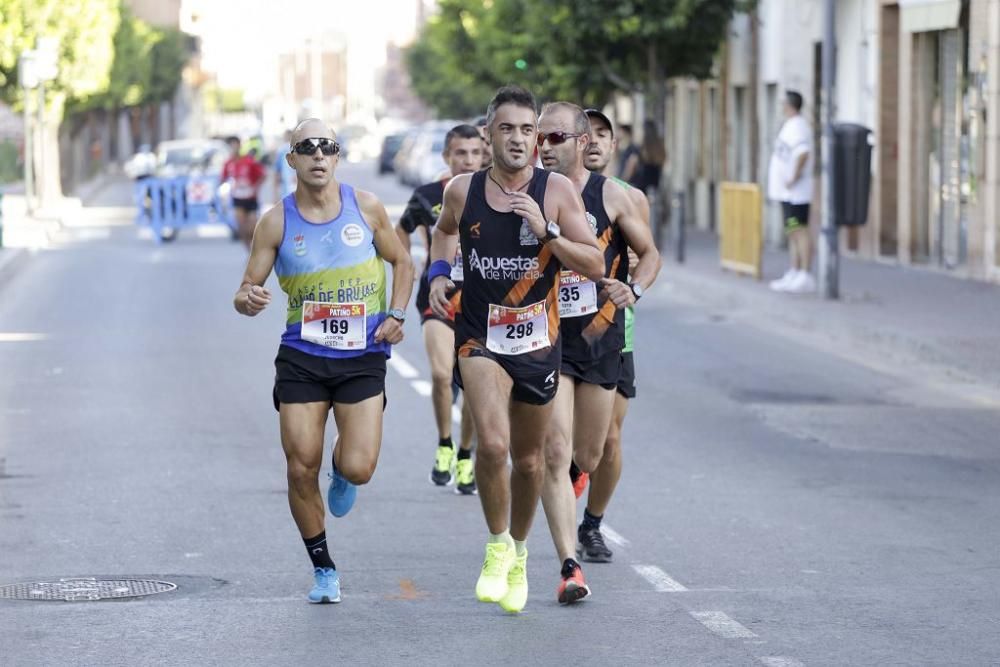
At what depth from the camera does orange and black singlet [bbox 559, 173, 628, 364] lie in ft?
26.7

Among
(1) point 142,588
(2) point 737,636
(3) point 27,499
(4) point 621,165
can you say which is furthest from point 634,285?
(4) point 621,165

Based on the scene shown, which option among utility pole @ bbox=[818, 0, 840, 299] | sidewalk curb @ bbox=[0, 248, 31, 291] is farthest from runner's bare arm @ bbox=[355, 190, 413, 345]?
sidewalk curb @ bbox=[0, 248, 31, 291]

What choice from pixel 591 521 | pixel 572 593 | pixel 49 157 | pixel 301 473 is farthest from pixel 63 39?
pixel 572 593

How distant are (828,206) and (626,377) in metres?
13.5

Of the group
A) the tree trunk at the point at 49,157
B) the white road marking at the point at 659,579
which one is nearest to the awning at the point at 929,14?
the white road marking at the point at 659,579

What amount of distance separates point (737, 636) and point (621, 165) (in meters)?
20.0

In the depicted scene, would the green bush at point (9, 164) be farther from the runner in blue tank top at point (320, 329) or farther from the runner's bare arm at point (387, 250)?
the runner in blue tank top at point (320, 329)

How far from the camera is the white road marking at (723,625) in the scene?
7301 mm

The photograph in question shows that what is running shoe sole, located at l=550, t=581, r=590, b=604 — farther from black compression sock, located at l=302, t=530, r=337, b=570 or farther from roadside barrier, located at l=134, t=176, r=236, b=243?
roadside barrier, located at l=134, t=176, r=236, b=243

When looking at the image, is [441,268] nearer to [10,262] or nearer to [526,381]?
[526,381]

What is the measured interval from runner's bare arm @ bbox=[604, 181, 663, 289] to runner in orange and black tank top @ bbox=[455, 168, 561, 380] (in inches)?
23.9

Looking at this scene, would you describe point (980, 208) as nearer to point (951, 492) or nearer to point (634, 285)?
point (951, 492)

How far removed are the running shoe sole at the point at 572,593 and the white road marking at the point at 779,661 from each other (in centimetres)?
99

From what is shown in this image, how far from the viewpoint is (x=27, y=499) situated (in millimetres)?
10547
